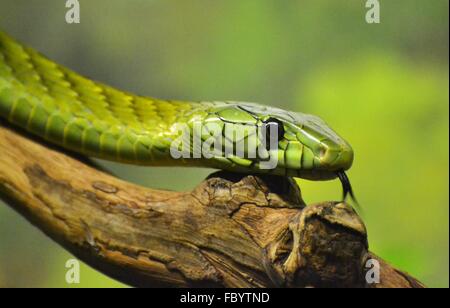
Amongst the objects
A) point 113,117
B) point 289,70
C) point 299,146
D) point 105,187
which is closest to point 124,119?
point 113,117

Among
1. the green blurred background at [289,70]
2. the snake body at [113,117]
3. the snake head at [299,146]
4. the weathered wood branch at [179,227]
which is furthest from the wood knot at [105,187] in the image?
the green blurred background at [289,70]

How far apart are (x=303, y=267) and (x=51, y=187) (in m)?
0.66

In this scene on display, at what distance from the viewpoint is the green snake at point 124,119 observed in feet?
4.56

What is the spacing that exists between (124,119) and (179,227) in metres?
0.36

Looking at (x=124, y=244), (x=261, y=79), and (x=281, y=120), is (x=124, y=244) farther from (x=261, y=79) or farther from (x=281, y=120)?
(x=261, y=79)

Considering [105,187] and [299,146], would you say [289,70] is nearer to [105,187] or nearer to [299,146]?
[299,146]

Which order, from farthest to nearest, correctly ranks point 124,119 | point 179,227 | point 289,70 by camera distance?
point 289,70
point 124,119
point 179,227

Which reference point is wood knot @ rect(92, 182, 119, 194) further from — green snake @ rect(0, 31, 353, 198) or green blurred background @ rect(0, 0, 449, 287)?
green blurred background @ rect(0, 0, 449, 287)

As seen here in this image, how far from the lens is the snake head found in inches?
52.6

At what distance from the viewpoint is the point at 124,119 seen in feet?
5.03

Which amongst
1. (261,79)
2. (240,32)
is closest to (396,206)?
(261,79)

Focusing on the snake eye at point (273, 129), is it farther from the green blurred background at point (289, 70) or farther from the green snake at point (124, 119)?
the green blurred background at point (289, 70)

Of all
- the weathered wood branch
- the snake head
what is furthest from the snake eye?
the weathered wood branch
